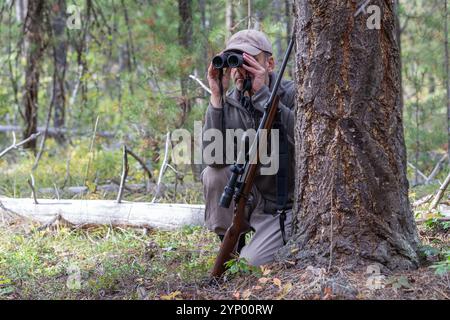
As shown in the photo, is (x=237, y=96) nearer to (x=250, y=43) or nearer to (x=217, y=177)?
(x=250, y=43)

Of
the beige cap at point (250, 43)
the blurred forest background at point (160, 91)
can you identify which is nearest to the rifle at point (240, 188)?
the beige cap at point (250, 43)

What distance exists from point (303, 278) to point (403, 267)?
1.77 ft

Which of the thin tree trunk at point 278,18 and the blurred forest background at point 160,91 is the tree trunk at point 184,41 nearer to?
the blurred forest background at point 160,91

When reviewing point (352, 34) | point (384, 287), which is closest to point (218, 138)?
point (352, 34)

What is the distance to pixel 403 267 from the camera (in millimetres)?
3270

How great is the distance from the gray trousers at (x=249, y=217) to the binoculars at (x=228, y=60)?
765 millimetres

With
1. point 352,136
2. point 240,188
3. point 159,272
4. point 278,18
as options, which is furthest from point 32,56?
point 352,136

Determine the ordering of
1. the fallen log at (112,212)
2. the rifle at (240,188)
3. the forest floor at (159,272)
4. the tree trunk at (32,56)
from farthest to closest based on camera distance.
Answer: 1. the tree trunk at (32,56)
2. the fallen log at (112,212)
3. the rifle at (240,188)
4. the forest floor at (159,272)

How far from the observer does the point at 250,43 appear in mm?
4039

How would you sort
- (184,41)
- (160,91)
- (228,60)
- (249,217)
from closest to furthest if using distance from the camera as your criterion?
(228,60), (249,217), (160,91), (184,41)

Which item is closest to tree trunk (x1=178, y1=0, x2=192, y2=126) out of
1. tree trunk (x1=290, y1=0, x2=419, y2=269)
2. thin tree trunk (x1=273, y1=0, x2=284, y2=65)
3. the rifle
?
thin tree trunk (x1=273, y1=0, x2=284, y2=65)

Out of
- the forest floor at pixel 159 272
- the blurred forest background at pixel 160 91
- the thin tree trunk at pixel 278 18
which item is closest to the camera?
the forest floor at pixel 159 272

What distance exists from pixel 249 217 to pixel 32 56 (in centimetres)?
527

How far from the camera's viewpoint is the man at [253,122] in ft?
12.6
